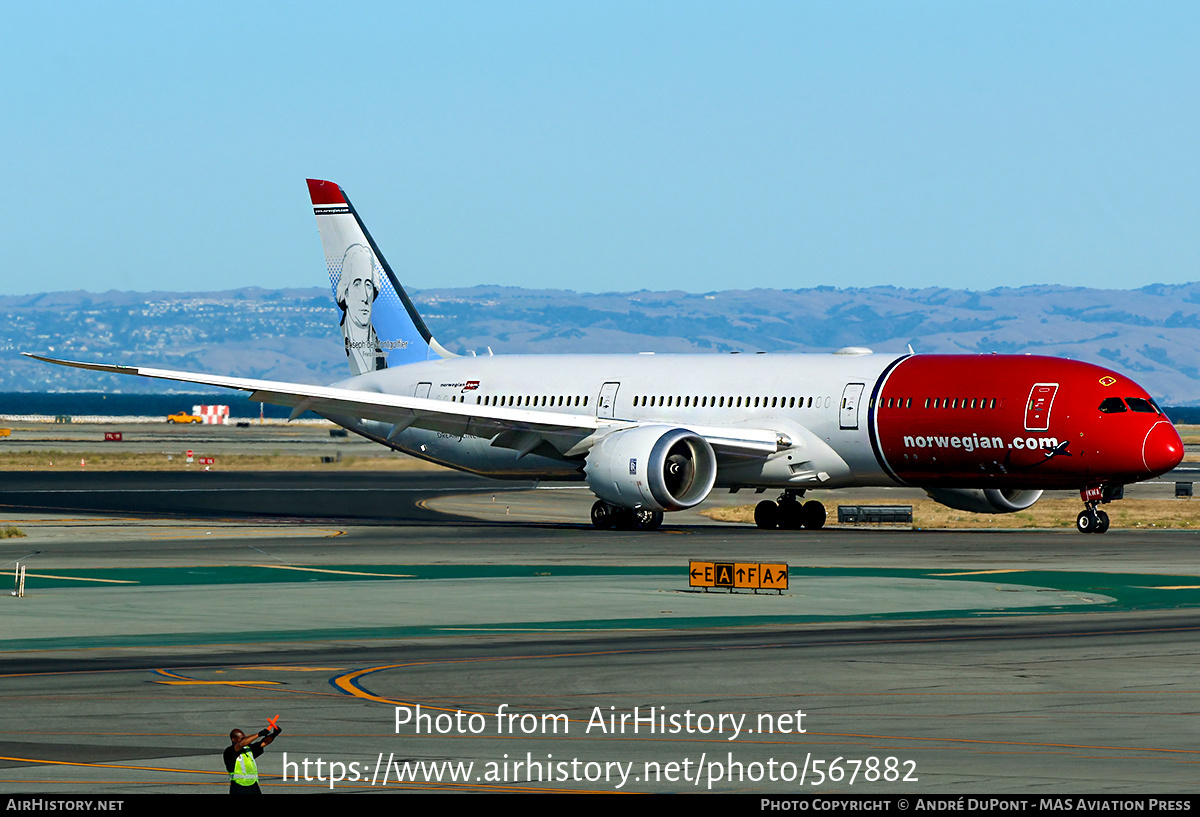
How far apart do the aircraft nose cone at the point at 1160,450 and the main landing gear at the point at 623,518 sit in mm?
13279

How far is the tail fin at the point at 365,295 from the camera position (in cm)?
6125

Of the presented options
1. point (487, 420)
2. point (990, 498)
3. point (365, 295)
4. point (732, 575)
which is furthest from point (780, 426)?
point (365, 295)

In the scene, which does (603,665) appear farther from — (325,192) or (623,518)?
(325,192)

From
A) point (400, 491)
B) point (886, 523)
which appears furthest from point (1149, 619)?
point (400, 491)

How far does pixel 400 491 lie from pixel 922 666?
54.0m

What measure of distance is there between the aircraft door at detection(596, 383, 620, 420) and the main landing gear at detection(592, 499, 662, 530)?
13.6 ft

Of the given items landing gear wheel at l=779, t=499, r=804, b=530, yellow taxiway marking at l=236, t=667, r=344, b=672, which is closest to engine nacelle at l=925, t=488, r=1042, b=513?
landing gear wheel at l=779, t=499, r=804, b=530

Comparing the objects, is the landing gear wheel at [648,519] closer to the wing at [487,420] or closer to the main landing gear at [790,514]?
the wing at [487,420]

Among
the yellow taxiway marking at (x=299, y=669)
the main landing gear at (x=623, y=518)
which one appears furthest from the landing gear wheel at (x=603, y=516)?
the yellow taxiway marking at (x=299, y=669)

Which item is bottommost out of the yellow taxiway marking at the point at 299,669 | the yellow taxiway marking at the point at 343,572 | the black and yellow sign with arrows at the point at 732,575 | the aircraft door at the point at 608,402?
the yellow taxiway marking at the point at 343,572

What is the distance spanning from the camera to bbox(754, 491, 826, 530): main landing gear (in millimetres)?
52438

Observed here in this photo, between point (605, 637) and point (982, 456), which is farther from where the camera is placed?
point (982, 456)

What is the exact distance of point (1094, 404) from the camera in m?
45.3
